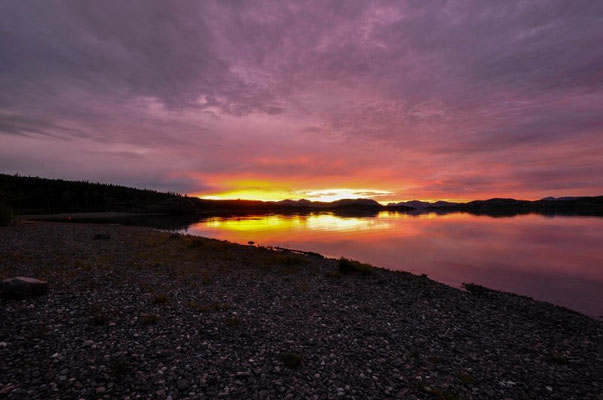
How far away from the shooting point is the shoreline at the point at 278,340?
821 cm

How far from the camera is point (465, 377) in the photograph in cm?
910

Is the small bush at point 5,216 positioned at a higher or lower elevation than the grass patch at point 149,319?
higher

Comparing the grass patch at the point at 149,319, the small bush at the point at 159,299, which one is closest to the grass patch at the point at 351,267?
the small bush at the point at 159,299

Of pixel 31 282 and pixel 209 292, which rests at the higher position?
pixel 31 282

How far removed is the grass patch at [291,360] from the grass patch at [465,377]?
5.58 meters

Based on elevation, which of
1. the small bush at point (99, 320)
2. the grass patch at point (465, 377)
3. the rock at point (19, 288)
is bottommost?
the grass patch at point (465, 377)

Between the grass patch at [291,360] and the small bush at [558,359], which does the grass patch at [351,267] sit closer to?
the small bush at [558,359]

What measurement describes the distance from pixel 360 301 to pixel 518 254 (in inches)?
1541

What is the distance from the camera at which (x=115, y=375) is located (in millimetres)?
8133

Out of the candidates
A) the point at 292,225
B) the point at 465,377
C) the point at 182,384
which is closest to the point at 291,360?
the point at 182,384

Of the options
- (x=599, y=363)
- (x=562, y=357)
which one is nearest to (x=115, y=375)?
(x=562, y=357)

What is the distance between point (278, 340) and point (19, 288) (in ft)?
44.8

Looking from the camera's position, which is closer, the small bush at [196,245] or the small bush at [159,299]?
the small bush at [159,299]

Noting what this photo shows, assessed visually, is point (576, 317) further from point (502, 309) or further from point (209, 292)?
point (209, 292)
